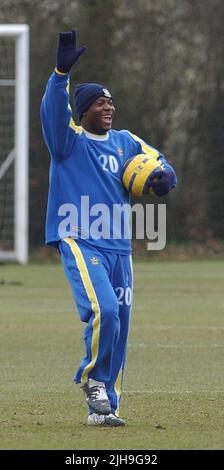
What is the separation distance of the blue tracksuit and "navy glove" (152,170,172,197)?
9 centimetres

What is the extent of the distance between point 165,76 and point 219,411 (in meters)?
21.5

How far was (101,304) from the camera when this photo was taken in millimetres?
7316

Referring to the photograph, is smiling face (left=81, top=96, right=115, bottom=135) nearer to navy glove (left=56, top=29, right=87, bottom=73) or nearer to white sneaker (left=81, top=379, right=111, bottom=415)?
navy glove (left=56, top=29, right=87, bottom=73)

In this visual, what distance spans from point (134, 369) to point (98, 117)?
3632 millimetres

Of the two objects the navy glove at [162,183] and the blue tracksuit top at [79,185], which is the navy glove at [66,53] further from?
the navy glove at [162,183]

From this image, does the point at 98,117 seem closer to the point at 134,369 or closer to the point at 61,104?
the point at 61,104

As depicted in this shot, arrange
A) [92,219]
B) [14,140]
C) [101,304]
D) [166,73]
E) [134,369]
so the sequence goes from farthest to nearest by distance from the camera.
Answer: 1. [166,73]
2. [14,140]
3. [134,369]
4. [92,219]
5. [101,304]

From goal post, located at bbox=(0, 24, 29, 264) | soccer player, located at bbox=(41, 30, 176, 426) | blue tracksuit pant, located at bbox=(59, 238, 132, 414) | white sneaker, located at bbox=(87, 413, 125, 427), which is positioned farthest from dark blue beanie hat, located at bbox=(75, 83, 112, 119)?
goal post, located at bbox=(0, 24, 29, 264)

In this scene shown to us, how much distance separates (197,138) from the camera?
28.6 metres

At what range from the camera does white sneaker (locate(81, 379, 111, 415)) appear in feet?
24.4

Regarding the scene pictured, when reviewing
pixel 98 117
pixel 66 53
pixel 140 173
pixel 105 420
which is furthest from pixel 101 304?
pixel 66 53

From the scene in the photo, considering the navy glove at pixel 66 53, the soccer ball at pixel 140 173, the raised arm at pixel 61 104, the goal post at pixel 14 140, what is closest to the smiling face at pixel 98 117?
the raised arm at pixel 61 104

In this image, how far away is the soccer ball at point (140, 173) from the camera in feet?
24.8

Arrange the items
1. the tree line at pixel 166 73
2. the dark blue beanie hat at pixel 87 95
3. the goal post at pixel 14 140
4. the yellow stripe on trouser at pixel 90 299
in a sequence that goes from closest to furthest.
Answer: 1. the yellow stripe on trouser at pixel 90 299
2. the dark blue beanie hat at pixel 87 95
3. the goal post at pixel 14 140
4. the tree line at pixel 166 73
